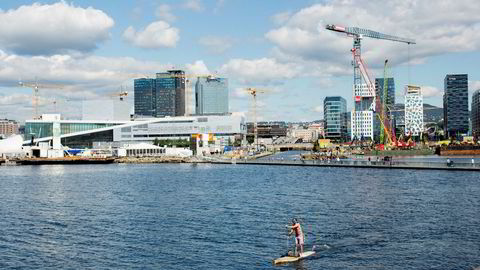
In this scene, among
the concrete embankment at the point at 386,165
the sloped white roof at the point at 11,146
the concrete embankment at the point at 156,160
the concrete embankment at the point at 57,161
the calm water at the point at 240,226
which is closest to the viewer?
the calm water at the point at 240,226

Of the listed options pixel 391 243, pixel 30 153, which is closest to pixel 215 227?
pixel 391 243

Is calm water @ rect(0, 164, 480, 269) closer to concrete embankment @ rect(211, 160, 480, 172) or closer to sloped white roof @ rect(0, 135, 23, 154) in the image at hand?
concrete embankment @ rect(211, 160, 480, 172)

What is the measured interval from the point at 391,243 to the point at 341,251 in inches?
135

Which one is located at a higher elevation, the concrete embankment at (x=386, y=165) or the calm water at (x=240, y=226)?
the concrete embankment at (x=386, y=165)

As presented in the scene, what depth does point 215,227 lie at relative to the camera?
120ft

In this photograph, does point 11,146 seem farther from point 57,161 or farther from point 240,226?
point 240,226

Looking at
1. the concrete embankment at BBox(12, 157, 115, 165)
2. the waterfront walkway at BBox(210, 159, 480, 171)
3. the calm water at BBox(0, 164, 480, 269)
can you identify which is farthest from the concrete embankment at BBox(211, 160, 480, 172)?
the concrete embankment at BBox(12, 157, 115, 165)

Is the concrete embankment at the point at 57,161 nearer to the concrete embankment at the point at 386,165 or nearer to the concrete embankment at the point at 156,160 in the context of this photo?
the concrete embankment at the point at 156,160

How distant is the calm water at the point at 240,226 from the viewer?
2769cm

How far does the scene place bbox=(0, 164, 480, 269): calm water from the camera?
2769 cm

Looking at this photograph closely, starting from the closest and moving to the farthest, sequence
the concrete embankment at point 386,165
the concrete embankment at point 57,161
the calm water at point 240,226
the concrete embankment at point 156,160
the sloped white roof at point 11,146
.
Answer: the calm water at point 240,226 < the concrete embankment at point 386,165 < the concrete embankment at point 57,161 < the concrete embankment at point 156,160 < the sloped white roof at point 11,146

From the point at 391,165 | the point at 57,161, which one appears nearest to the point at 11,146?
the point at 57,161

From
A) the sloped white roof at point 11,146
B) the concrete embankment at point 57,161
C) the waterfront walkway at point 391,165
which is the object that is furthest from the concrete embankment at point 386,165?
the sloped white roof at point 11,146

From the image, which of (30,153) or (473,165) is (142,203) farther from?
(30,153)
